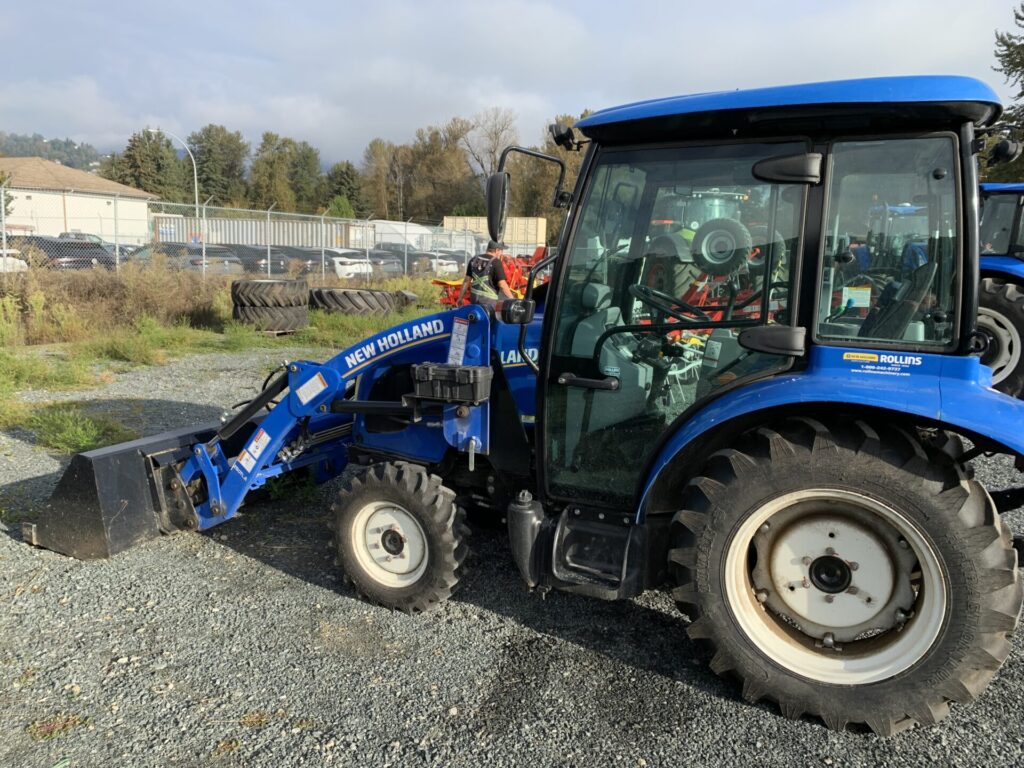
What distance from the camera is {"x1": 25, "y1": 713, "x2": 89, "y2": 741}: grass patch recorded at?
8.72ft

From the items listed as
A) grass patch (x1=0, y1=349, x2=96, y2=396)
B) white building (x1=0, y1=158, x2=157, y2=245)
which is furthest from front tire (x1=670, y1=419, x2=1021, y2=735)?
white building (x1=0, y1=158, x2=157, y2=245)

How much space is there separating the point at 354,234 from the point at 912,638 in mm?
25120

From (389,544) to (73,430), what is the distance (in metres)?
3.73

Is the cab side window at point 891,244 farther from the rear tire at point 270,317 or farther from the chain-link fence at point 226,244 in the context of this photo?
the chain-link fence at point 226,244

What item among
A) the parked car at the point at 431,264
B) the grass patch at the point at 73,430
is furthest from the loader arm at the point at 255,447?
the parked car at the point at 431,264

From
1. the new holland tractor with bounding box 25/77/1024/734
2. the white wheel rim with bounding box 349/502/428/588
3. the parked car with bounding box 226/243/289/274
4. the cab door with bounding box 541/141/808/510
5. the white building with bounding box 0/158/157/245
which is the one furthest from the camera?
the white building with bounding box 0/158/157/245

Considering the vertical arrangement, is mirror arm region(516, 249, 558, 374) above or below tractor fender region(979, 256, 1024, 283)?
below

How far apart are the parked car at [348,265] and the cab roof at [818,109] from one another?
1771 cm

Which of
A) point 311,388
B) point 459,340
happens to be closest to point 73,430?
point 311,388

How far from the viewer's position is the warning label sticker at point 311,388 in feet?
12.5

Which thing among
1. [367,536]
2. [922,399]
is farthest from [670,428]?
[367,536]

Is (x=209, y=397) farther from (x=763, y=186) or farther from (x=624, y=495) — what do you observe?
(x=763, y=186)

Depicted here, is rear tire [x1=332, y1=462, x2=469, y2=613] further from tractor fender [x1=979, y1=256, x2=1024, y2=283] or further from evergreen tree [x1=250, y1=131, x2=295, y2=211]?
evergreen tree [x1=250, y1=131, x2=295, y2=211]

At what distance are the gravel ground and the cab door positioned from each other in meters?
0.74
